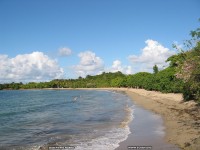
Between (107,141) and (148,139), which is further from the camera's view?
(107,141)

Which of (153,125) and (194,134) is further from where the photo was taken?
(153,125)

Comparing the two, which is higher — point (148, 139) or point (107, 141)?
point (148, 139)

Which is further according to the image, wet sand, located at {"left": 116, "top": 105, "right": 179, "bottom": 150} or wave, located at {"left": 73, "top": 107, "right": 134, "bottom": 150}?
wave, located at {"left": 73, "top": 107, "right": 134, "bottom": 150}

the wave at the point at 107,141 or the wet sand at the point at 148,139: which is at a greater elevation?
the wet sand at the point at 148,139

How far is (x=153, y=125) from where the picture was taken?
26672 mm

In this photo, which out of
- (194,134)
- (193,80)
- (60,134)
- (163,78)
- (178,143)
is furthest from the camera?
(163,78)

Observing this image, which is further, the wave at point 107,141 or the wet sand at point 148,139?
the wave at point 107,141

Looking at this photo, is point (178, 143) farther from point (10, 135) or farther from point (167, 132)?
point (10, 135)

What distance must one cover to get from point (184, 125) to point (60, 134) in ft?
33.2

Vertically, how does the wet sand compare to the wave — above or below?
above

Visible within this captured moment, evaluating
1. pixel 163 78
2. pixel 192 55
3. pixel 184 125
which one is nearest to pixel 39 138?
pixel 184 125

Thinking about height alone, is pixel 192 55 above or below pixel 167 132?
above

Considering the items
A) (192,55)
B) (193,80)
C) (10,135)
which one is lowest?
(10,135)

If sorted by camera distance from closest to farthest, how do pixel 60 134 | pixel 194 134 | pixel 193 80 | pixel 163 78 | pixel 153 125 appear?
pixel 194 134
pixel 193 80
pixel 60 134
pixel 153 125
pixel 163 78
